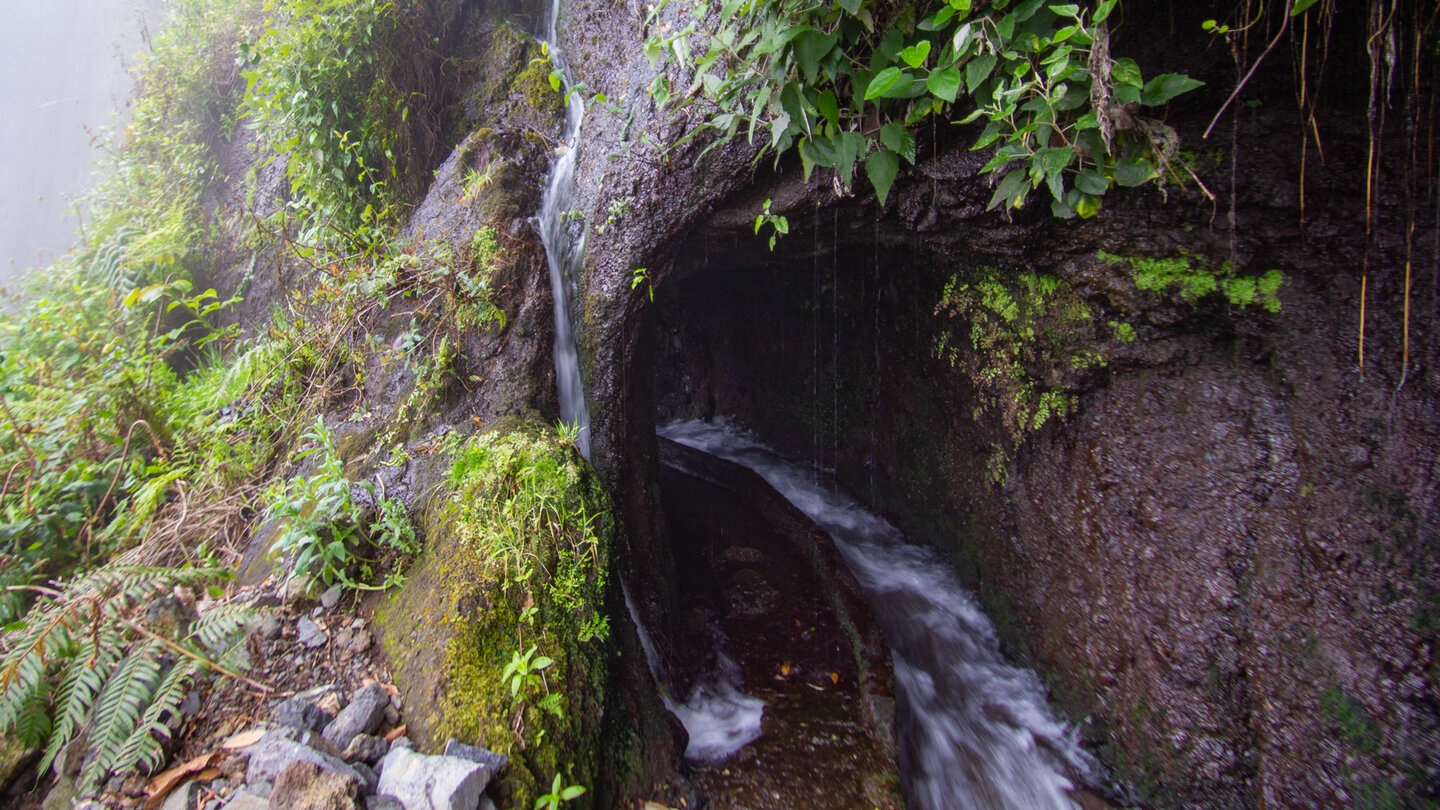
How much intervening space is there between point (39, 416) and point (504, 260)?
3.06m

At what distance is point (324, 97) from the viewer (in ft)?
16.3

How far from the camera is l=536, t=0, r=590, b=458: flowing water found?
165 inches

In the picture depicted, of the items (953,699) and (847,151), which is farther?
(953,699)

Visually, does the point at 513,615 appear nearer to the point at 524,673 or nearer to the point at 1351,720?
the point at 524,673

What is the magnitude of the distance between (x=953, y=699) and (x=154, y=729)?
13.1 feet

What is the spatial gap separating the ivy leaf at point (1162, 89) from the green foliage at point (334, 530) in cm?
372

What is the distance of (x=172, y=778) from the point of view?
2141 millimetres

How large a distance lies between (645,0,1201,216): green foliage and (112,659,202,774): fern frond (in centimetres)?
326

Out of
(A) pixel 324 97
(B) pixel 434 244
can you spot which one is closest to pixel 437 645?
(B) pixel 434 244

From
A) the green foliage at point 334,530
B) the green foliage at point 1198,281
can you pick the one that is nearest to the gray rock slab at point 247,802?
the green foliage at point 334,530

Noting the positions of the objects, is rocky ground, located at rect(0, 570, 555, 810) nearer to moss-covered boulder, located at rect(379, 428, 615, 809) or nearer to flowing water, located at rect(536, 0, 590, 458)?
moss-covered boulder, located at rect(379, 428, 615, 809)

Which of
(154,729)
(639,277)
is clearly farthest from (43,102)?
(154,729)

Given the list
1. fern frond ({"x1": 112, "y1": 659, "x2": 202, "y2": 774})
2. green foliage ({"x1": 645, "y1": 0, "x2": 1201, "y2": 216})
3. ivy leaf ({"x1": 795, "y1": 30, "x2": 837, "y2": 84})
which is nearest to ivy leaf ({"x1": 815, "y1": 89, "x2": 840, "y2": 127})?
green foliage ({"x1": 645, "y1": 0, "x2": 1201, "y2": 216})

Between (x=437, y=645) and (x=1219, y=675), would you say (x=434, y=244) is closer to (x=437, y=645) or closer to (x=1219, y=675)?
(x=437, y=645)
